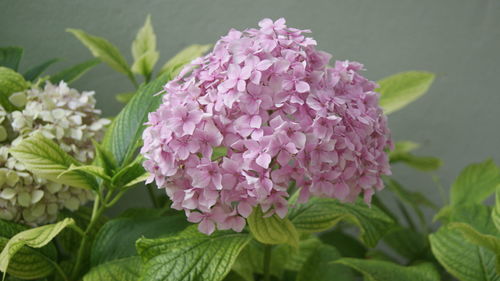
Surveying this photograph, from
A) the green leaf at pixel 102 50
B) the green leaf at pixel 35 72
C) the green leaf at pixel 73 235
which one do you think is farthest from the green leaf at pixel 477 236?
the green leaf at pixel 35 72

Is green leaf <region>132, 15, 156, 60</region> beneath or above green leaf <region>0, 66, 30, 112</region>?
above

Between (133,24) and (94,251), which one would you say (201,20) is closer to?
(133,24)

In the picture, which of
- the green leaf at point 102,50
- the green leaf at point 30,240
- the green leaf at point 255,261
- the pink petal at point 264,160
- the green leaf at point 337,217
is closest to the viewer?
the pink petal at point 264,160

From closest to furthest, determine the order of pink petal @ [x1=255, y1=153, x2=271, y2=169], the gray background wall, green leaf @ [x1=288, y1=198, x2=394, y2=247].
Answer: pink petal @ [x1=255, y1=153, x2=271, y2=169], green leaf @ [x1=288, y1=198, x2=394, y2=247], the gray background wall

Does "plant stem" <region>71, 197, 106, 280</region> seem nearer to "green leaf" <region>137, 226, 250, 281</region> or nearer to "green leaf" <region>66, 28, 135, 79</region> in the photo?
"green leaf" <region>137, 226, 250, 281</region>

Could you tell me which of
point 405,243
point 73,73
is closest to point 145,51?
point 73,73

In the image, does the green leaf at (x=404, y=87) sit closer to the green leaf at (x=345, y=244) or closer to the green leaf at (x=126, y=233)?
the green leaf at (x=345, y=244)

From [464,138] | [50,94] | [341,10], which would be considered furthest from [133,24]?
[464,138]

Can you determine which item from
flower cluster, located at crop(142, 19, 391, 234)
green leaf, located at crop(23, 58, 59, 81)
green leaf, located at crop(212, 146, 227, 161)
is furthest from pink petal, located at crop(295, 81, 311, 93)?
green leaf, located at crop(23, 58, 59, 81)
